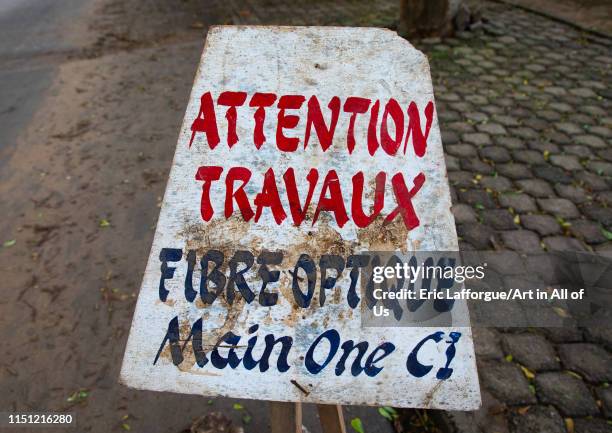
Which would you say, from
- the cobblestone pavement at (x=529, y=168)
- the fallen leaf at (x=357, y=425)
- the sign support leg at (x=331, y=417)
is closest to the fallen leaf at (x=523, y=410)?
the cobblestone pavement at (x=529, y=168)

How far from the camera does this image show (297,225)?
107 cm

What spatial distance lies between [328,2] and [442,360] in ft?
23.7

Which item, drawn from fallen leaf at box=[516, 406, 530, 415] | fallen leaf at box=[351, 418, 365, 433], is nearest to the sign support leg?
fallen leaf at box=[351, 418, 365, 433]

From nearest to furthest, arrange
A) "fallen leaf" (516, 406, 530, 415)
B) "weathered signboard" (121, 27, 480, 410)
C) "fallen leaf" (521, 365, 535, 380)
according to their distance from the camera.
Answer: "weathered signboard" (121, 27, 480, 410), "fallen leaf" (516, 406, 530, 415), "fallen leaf" (521, 365, 535, 380)

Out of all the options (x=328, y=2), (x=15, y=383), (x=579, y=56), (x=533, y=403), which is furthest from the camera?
(x=328, y=2)

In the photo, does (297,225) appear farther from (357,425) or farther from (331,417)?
(357,425)

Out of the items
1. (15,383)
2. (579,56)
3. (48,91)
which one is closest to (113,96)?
(48,91)

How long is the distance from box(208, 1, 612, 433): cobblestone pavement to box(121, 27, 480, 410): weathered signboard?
3.30ft

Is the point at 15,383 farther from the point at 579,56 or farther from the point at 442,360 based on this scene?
the point at 579,56

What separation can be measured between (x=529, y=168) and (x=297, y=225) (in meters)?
2.67

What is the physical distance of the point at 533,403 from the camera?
6.01 ft

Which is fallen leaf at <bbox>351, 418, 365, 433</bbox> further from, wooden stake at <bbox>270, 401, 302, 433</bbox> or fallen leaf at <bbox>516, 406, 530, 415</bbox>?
wooden stake at <bbox>270, 401, 302, 433</bbox>

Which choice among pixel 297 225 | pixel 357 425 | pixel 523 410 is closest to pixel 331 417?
pixel 297 225

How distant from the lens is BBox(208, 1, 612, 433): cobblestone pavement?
1863 mm
